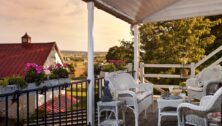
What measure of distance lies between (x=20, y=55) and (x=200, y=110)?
18264mm

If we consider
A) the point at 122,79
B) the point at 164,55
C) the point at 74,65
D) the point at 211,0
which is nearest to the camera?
the point at 122,79

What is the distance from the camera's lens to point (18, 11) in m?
19.6

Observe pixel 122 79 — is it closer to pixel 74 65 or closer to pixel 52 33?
pixel 74 65

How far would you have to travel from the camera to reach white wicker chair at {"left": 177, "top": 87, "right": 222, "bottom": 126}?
3.51 m

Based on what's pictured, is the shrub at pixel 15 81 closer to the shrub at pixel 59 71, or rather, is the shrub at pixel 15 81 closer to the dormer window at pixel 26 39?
the shrub at pixel 59 71

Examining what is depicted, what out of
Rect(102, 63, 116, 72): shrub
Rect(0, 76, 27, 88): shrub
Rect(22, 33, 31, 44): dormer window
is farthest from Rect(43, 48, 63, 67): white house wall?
Rect(0, 76, 27, 88): shrub

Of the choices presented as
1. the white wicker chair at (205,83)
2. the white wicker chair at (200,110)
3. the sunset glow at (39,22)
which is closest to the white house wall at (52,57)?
the sunset glow at (39,22)

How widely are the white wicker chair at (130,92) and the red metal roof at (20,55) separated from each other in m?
13.3

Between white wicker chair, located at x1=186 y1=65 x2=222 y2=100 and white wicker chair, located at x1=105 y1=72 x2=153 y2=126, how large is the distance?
2.92 feet

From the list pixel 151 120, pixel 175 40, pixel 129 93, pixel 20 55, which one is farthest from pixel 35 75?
pixel 20 55

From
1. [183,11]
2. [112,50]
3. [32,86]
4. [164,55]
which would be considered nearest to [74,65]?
[112,50]

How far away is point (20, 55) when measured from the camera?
20.5 m

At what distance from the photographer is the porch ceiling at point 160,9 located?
6.64m

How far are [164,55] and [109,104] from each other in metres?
7.86
